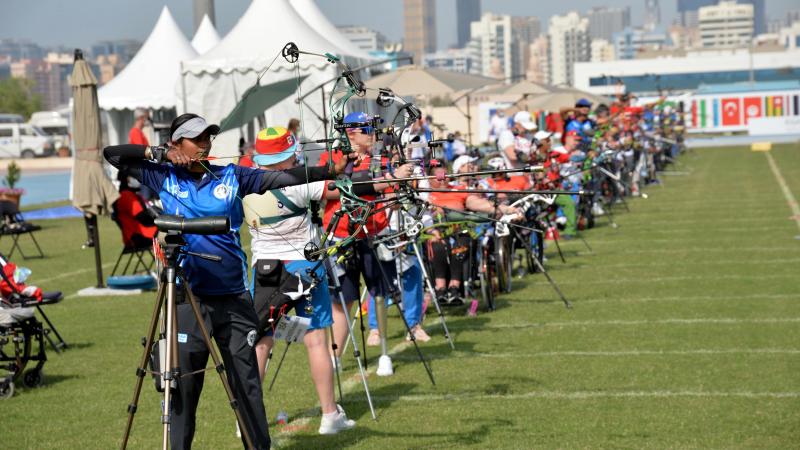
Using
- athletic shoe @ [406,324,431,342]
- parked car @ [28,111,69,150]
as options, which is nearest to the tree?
parked car @ [28,111,69,150]

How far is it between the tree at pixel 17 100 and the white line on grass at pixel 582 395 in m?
124

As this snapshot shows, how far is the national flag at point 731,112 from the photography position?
6700 cm

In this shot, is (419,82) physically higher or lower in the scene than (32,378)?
higher

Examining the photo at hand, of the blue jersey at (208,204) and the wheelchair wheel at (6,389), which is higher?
the blue jersey at (208,204)

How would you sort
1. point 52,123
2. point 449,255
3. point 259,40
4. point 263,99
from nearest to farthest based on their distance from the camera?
point 449,255 → point 263,99 → point 259,40 → point 52,123

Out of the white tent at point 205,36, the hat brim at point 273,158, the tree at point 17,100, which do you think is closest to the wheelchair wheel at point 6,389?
the hat brim at point 273,158

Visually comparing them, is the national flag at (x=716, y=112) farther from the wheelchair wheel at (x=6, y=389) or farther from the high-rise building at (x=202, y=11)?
the wheelchair wheel at (x=6, y=389)

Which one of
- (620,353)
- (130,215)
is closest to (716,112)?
(130,215)

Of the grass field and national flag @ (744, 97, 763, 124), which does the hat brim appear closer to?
the grass field

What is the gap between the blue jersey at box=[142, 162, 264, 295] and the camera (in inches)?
241

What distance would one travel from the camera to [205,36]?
120ft

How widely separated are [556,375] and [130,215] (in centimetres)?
796

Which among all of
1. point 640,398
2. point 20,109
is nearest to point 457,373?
point 640,398

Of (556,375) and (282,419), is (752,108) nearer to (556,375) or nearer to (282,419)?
(556,375)
